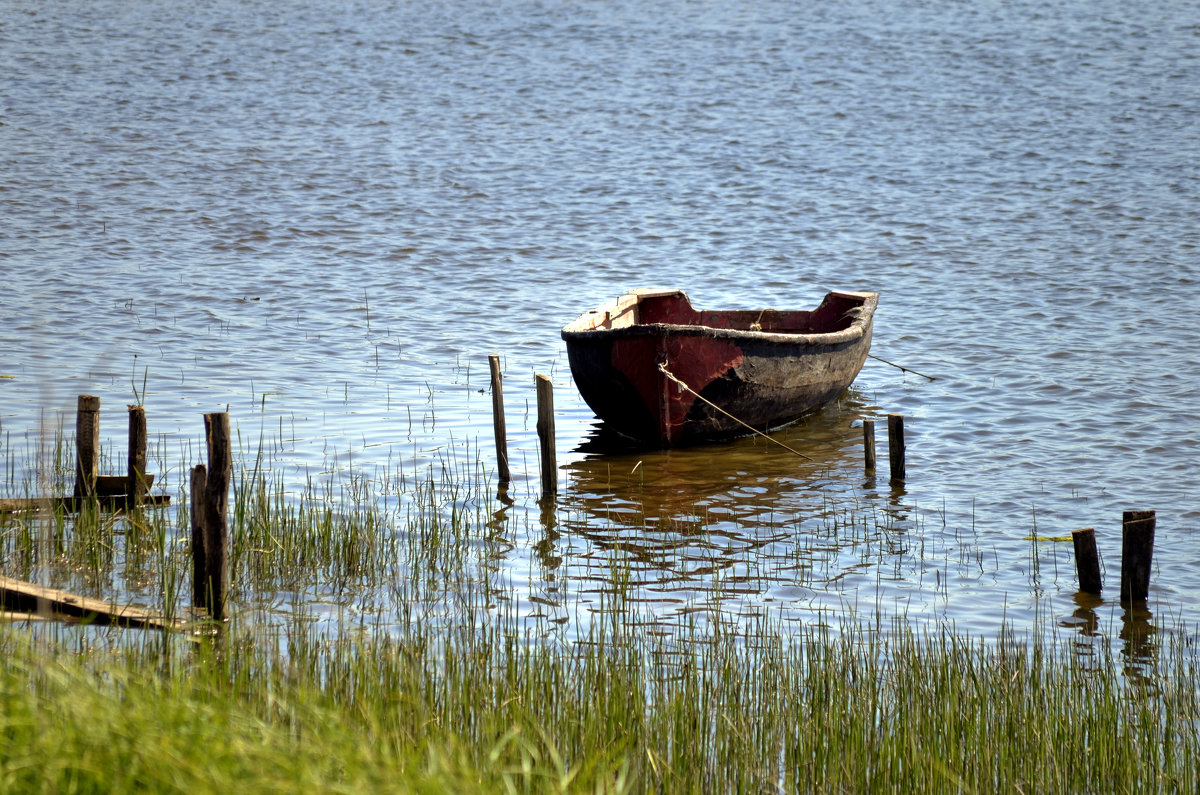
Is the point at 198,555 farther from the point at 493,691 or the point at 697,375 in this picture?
the point at 697,375

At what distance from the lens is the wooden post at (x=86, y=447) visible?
751 cm

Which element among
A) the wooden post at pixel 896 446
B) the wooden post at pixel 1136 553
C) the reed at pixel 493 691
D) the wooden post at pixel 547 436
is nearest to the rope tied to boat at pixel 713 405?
the wooden post at pixel 896 446

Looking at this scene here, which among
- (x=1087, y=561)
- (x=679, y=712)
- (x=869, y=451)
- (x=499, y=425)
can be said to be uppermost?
(x=499, y=425)

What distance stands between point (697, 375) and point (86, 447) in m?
5.18

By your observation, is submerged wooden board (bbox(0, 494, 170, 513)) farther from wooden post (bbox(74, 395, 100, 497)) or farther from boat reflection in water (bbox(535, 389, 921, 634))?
boat reflection in water (bbox(535, 389, 921, 634))

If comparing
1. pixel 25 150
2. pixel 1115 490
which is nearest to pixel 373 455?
pixel 1115 490

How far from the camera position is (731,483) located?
32.7 ft

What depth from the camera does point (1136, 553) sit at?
689cm

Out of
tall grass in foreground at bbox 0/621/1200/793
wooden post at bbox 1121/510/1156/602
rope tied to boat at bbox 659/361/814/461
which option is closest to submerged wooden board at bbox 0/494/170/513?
tall grass in foreground at bbox 0/621/1200/793

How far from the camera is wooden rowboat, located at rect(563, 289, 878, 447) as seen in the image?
420 inches

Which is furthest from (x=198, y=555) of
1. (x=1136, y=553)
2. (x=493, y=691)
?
(x=1136, y=553)

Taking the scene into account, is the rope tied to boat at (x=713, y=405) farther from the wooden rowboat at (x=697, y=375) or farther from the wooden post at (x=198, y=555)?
the wooden post at (x=198, y=555)

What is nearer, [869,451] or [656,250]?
[869,451]

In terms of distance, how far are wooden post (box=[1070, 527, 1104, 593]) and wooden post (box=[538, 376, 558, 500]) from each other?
357 centimetres
